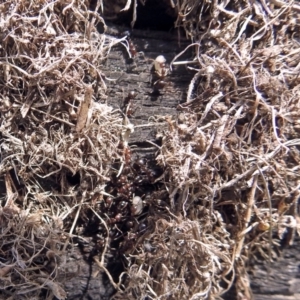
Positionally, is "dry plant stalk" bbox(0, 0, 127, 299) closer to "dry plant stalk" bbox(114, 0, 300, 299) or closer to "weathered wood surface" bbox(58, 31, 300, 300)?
"weathered wood surface" bbox(58, 31, 300, 300)

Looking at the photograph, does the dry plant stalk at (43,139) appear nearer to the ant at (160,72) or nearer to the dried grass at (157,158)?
the dried grass at (157,158)

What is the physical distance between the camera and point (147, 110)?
1188 mm

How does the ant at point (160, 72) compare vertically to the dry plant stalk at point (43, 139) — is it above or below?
above

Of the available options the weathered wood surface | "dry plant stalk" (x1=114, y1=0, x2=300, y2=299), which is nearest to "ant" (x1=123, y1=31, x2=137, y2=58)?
the weathered wood surface

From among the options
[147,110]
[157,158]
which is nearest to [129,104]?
[147,110]

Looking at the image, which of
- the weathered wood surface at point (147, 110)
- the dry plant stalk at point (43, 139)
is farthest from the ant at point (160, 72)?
the dry plant stalk at point (43, 139)

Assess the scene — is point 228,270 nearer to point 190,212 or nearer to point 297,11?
point 190,212

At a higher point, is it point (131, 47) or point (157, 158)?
point (131, 47)

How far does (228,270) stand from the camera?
1.13m

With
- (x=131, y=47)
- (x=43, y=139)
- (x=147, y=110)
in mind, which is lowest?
(x=43, y=139)

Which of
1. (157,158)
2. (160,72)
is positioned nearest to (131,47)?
(160,72)

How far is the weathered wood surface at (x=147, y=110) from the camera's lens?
3.81 ft

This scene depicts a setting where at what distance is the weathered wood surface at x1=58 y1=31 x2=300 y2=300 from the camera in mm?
1161

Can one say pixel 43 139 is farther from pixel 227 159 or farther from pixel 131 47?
pixel 227 159
